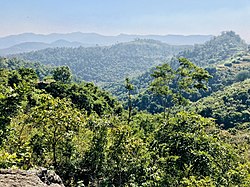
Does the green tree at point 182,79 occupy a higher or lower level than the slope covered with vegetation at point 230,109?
higher

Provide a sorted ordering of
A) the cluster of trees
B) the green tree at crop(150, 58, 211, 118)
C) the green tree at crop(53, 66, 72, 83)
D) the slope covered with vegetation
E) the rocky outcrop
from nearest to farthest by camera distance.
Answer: the rocky outcrop
the cluster of trees
the green tree at crop(150, 58, 211, 118)
the green tree at crop(53, 66, 72, 83)
the slope covered with vegetation

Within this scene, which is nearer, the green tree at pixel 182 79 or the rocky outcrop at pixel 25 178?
the rocky outcrop at pixel 25 178

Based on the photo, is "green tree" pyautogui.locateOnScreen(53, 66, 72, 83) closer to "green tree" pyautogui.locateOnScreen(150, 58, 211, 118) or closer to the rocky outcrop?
"green tree" pyautogui.locateOnScreen(150, 58, 211, 118)

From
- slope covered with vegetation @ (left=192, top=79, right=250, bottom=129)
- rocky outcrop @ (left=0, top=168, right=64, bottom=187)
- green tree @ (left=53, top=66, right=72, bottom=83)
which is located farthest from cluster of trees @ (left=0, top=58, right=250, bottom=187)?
slope covered with vegetation @ (left=192, top=79, right=250, bottom=129)

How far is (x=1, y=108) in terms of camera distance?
8.02m

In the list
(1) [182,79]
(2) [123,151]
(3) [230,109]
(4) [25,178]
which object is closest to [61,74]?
(1) [182,79]

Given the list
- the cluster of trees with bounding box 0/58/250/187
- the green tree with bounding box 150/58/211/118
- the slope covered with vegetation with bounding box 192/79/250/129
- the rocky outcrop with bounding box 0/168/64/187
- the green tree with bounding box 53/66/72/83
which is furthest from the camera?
the slope covered with vegetation with bounding box 192/79/250/129

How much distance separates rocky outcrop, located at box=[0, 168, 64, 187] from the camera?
21.0 ft

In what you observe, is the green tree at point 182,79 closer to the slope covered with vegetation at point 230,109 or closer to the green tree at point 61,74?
the green tree at point 61,74

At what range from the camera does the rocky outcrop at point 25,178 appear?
6387mm

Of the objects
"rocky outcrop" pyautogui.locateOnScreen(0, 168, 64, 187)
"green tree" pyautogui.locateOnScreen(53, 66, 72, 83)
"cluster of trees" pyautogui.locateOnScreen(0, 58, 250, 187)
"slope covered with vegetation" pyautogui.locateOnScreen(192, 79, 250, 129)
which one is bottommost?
"slope covered with vegetation" pyautogui.locateOnScreen(192, 79, 250, 129)

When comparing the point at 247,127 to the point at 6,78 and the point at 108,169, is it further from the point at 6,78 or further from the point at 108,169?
the point at 108,169

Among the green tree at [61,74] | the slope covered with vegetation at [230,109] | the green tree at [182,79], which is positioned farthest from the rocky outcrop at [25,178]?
the slope covered with vegetation at [230,109]

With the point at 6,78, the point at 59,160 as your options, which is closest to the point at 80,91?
the point at 6,78
